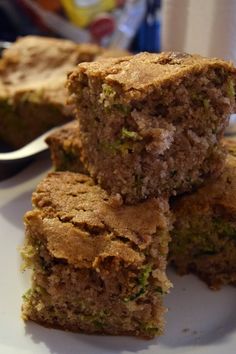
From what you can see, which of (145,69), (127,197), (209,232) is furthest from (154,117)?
(209,232)

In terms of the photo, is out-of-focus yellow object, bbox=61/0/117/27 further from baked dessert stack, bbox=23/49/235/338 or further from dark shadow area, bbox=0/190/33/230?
baked dessert stack, bbox=23/49/235/338

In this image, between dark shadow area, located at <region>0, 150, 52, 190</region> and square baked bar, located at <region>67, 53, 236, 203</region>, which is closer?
square baked bar, located at <region>67, 53, 236, 203</region>

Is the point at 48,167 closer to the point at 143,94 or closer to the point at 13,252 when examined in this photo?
the point at 13,252

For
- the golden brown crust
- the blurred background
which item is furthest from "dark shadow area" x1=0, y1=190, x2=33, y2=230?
the blurred background

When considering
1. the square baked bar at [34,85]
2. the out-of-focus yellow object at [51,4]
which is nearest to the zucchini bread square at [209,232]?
the square baked bar at [34,85]

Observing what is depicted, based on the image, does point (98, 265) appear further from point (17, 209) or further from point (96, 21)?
point (96, 21)

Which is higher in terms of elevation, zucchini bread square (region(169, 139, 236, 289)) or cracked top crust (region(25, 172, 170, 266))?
cracked top crust (region(25, 172, 170, 266))

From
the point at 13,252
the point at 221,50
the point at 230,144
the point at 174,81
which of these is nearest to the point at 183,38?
the point at 221,50

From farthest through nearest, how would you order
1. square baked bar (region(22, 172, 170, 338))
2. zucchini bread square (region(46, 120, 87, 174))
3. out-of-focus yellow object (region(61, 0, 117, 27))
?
1. out-of-focus yellow object (region(61, 0, 117, 27))
2. zucchini bread square (region(46, 120, 87, 174))
3. square baked bar (region(22, 172, 170, 338))

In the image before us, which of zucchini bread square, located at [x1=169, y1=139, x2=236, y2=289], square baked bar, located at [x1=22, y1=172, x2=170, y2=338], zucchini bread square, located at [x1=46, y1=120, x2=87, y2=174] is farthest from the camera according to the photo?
→ zucchini bread square, located at [x1=46, y1=120, x2=87, y2=174]
